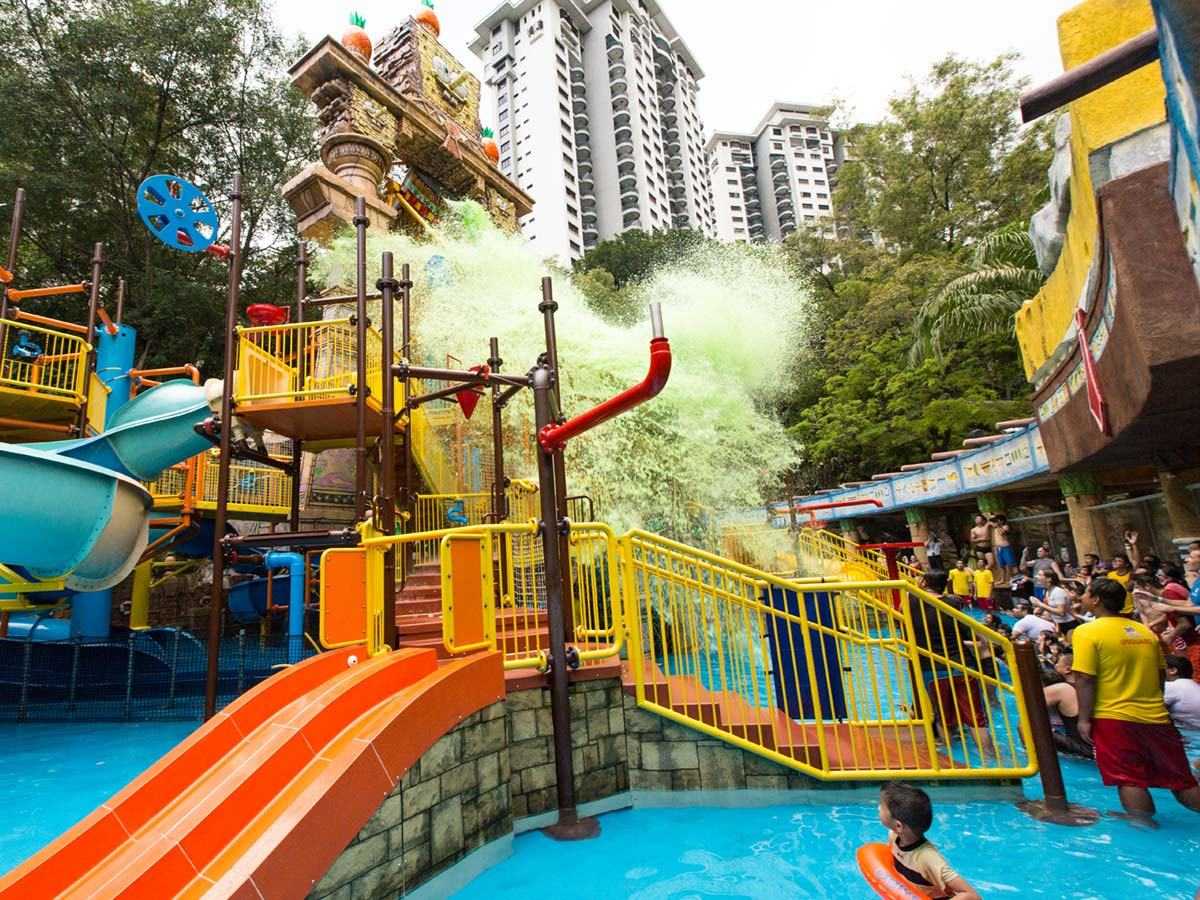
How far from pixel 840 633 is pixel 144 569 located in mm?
15267

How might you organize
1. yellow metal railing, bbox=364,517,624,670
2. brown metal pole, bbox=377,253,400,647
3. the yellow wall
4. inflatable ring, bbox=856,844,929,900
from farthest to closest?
1. the yellow wall
2. brown metal pole, bbox=377,253,400,647
3. yellow metal railing, bbox=364,517,624,670
4. inflatable ring, bbox=856,844,929,900

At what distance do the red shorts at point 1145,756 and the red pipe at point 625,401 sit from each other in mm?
3995

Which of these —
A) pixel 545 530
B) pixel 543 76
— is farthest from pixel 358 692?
pixel 543 76

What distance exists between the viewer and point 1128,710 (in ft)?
14.6

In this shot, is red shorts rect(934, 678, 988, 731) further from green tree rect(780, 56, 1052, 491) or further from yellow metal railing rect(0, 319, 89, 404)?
green tree rect(780, 56, 1052, 491)

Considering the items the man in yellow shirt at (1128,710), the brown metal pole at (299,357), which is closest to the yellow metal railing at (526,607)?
the man in yellow shirt at (1128,710)

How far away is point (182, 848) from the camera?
286cm

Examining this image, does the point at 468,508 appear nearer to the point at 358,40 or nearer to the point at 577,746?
the point at 577,746

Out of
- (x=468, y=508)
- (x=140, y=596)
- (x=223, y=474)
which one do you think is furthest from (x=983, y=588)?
(x=140, y=596)

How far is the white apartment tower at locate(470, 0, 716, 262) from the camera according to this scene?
7806 cm

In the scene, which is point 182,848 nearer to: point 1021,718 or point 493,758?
point 493,758

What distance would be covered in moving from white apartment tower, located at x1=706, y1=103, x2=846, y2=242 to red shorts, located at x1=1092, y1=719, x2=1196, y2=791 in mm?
107524

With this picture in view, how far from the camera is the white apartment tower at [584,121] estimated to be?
7806 centimetres

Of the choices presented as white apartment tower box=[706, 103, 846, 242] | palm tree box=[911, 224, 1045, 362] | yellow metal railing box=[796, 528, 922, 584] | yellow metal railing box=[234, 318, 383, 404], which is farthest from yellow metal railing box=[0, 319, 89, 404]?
white apartment tower box=[706, 103, 846, 242]
